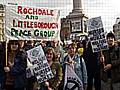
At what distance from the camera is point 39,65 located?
8469 mm

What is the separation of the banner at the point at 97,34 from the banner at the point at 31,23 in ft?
3.04

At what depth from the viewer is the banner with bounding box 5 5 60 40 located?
9.62 metres

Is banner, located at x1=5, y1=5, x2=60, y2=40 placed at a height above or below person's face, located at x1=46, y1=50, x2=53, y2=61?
above

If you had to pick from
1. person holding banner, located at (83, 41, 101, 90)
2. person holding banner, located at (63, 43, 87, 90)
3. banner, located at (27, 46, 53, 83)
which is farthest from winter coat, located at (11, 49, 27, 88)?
person holding banner, located at (83, 41, 101, 90)

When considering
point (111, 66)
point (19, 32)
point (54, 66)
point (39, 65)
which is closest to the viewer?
point (54, 66)

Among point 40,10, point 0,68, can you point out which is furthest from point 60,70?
point 40,10

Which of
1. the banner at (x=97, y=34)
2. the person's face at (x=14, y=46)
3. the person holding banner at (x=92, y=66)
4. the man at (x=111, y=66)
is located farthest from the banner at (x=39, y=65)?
the person holding banner at (x=92, y=66)

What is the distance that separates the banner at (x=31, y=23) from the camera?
9.62 m

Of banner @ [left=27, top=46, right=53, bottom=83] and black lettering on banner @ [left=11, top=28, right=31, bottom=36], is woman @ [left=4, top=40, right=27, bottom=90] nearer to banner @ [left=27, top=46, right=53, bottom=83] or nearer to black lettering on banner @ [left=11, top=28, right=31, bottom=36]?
banner @ [left=27, top=46, right=53, bottom=83]

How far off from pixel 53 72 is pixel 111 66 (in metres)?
1.44

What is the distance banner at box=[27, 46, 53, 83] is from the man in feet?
4.77

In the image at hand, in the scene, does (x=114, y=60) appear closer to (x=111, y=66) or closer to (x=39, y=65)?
(x=111, y=66)

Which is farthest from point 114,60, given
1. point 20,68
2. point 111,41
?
point 20,68

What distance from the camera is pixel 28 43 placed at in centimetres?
969
